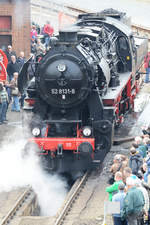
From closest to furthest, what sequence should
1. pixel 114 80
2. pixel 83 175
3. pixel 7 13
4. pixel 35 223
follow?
pixel 35 223 < pixel 83 175 < pixel 114 80 < pixel 7 13

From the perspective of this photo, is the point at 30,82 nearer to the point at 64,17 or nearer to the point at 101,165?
the point at 101,165

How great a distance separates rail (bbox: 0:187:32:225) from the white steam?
0.38m

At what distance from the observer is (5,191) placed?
12203 mm

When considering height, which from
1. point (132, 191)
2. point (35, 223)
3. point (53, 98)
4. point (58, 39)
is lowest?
point (35, 223)

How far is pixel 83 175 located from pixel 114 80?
2702mm

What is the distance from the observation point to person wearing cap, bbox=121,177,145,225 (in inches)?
349

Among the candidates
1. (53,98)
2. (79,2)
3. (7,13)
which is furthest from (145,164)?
(79,2)

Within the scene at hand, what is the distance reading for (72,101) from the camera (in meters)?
12.8

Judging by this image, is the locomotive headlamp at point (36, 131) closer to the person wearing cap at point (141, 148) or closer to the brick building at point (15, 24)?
the person wearing cap at point (141, 148)

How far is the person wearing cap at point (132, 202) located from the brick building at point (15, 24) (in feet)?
44.5

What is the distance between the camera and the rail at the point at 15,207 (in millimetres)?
10473

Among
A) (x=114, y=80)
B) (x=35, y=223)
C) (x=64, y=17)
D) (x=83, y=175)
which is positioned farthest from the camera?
(x=64, y=17)

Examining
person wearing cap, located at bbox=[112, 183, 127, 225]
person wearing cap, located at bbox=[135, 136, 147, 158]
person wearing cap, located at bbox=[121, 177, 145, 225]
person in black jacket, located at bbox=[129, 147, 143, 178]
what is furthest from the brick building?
person wearing cap, located at bbox=[121, 177, 145, 225]

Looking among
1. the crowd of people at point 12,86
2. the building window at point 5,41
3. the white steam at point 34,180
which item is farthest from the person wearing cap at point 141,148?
the building window at point 5,41
